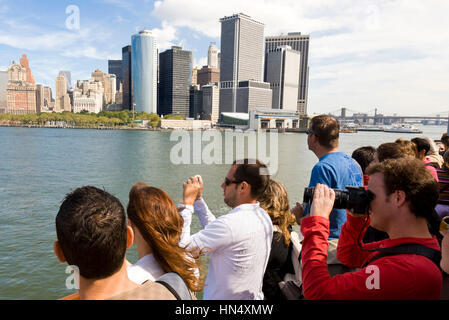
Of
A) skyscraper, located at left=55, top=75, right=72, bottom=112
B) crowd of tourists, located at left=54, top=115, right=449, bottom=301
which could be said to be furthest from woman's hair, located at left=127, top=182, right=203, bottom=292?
skyscraper, located at left=55, top=75, right=72, bottom=112

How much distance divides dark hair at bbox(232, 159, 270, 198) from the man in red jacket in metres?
0.59

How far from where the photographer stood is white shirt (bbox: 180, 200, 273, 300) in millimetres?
1855

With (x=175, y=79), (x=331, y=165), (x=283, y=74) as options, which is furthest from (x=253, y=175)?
(x=283, y=74)

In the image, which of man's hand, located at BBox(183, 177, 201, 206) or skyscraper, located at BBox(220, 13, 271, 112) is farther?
skyscraper, located at BBox(220, 13, 271, 112)

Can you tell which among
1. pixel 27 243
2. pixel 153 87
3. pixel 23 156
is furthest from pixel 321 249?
pixel 153 87

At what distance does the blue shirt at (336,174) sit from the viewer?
2617 mm

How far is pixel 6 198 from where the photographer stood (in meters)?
15.6

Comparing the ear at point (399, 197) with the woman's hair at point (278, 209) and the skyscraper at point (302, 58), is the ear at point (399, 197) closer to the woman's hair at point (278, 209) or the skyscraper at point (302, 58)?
the woman's hair at point (278, 209)

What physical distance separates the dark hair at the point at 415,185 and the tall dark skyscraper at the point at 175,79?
440ft

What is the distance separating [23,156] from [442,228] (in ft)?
128

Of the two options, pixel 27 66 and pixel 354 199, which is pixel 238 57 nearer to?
pixel 27 66

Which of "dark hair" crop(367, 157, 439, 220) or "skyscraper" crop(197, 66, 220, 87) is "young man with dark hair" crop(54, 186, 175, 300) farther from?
"skyscraper" crop(197, 66, 220, 87)

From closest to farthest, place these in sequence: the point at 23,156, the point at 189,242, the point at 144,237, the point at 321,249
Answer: the point at 321,249, the point at 144,237, the point at 189,242, the point at 23,156
